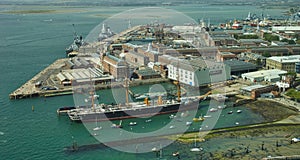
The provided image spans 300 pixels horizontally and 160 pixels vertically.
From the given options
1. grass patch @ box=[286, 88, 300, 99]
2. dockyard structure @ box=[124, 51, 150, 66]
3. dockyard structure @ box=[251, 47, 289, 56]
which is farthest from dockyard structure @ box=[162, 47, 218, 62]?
grass patch @ box=[286, 88, 300, 99]

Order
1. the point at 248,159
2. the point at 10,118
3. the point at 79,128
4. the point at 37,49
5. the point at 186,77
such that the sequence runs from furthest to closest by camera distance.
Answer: the point at 37,49 → the point at 186,77 → the point at 10,118 → the point at 79,128 → the point at 248,159

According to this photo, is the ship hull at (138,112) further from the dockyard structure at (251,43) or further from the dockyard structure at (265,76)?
the dockyard structure at (251,43)

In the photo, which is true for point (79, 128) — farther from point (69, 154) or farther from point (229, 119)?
point (229, 119)

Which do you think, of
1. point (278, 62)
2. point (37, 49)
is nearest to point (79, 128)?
point (278, 62)

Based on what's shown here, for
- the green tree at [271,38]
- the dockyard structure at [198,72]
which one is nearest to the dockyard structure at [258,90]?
the dockyard structure at [198,72]

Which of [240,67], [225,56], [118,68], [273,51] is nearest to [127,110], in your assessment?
[118,68]

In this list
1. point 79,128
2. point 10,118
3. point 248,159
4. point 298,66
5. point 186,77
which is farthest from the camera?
point 298,66
